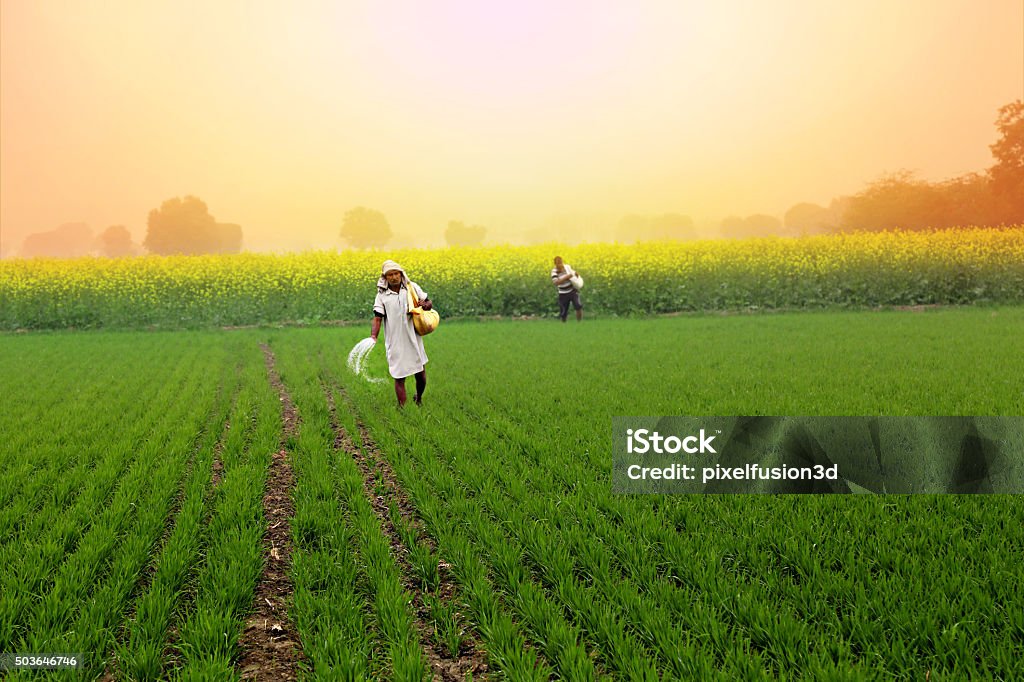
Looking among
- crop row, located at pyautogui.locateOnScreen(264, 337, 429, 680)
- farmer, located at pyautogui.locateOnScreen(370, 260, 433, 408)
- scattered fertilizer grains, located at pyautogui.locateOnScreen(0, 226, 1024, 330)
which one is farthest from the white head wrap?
scattered fertilizer grains, located at pyautogui.locateOnScreen(0, 226, 1024, 330)

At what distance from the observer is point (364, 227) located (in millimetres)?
92562

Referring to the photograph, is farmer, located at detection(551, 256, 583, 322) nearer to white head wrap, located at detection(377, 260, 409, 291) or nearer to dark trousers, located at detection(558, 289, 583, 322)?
dark trousers, located at detection(558, 289, 583, 322)

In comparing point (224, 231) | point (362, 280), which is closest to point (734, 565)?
point (362, 280)

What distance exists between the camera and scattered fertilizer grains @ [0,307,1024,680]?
2904 millimetres

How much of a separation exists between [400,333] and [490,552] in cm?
484

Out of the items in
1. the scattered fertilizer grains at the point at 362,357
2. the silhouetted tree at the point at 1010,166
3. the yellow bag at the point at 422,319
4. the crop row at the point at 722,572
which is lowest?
the crop row at the point at 722,572

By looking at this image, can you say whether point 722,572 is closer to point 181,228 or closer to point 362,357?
point 362,357

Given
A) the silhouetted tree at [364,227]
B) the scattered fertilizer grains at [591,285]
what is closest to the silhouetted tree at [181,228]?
the silhouetted tree at [364,227]

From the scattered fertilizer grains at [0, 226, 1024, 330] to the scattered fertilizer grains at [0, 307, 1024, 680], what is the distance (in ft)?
54.8

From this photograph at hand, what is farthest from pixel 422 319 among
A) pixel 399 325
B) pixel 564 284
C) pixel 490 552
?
pixel 564 284

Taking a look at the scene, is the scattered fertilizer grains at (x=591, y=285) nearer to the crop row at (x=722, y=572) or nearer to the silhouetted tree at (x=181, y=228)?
the crop row at (x=722, y=572)

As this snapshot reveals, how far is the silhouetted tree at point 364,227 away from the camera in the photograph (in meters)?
91.1

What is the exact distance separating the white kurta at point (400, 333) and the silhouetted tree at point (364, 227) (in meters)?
85.0

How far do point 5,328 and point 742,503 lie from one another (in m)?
30.4
